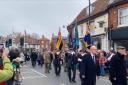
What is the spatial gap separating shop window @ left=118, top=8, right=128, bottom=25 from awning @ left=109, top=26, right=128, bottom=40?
818 millimetres

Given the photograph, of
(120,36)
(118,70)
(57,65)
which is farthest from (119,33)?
(118,70)

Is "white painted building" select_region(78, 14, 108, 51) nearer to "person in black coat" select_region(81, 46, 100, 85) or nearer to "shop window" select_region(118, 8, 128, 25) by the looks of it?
"shop window" select_region(118, 8, 128, 25)

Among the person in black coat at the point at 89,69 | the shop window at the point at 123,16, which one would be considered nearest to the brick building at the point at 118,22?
the shop window at the point at 123,16

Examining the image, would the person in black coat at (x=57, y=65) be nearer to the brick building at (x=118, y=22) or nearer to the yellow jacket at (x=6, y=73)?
the brick building at (x=118, y=22)

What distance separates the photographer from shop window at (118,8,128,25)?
108ft

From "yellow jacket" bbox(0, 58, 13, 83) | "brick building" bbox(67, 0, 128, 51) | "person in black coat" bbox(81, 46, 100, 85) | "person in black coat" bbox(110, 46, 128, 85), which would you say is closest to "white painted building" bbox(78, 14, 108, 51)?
"brick building" bbox(67, 0, 128, 51)

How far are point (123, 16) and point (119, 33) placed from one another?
1.56 meters

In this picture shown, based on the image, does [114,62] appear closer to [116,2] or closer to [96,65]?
[96,65]

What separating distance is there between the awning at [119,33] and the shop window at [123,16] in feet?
2.68

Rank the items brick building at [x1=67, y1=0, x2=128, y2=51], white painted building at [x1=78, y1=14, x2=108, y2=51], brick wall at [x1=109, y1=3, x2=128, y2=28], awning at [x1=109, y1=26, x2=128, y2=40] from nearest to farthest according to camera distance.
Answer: awning at [x1=109, y1=26, x2=128, y2=40], brick building at [x1=67, y1=0, x2=128, y2=51], brick wall at [x1=109, y1=3, x2=128, y2=28], white painted building at [x1=78, y1=14, x2=108, y2=51]

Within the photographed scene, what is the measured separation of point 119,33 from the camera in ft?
109

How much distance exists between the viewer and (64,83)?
1847cm

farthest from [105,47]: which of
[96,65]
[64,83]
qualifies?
[96,65]

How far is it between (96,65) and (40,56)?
25651 millimetres
